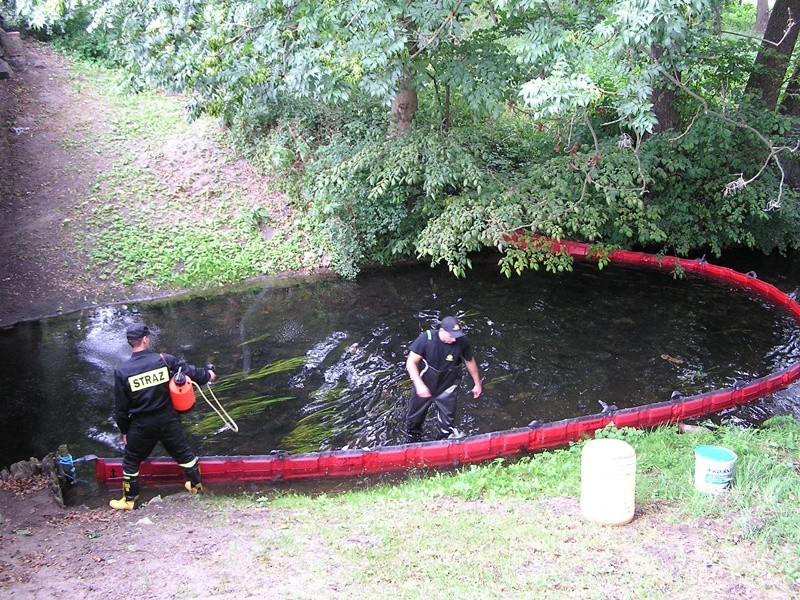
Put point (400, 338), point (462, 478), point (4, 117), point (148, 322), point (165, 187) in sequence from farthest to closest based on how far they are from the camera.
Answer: point (4, 117) → point (165, 187) → point (148, 322) → point (400, 338) → point (462, 478)

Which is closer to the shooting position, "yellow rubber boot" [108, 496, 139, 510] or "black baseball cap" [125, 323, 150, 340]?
"black baseball cap" [125, 323, 150, 340]

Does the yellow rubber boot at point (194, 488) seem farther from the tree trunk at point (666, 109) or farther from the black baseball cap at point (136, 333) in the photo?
the tree trunk at point (666, 109)

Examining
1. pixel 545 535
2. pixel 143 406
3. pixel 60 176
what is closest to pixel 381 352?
pixel 143 406

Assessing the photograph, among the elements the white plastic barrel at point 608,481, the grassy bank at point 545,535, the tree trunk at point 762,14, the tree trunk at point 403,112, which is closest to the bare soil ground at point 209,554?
the grassy bank at point 545,535

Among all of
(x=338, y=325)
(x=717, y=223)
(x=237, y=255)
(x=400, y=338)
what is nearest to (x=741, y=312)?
(x=717, y=223)

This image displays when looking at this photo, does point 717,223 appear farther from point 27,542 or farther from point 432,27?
point 27,542

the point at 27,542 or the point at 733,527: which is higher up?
the point at 733,527

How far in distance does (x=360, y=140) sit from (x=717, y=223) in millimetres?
7069

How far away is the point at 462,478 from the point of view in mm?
6570

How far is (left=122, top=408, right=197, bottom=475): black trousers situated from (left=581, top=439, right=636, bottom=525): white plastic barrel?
3633 mm

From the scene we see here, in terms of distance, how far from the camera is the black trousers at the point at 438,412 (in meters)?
7.35

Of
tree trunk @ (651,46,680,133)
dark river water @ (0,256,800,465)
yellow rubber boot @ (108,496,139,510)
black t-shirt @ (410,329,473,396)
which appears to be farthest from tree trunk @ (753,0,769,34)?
yellow rubber boot @ (108,496,139,510)

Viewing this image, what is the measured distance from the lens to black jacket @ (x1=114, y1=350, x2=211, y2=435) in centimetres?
591

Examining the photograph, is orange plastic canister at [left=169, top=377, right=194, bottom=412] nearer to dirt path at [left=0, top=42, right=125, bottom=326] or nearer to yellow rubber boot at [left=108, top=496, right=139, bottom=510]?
yellow rubber boot at [left=108, top=496, right=139, bottom=510]
